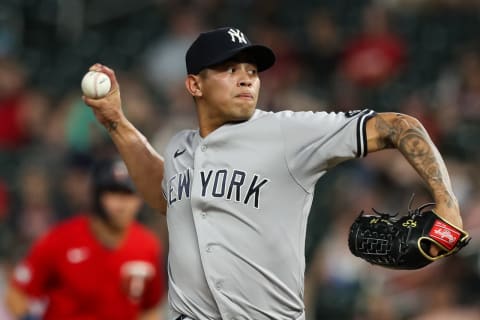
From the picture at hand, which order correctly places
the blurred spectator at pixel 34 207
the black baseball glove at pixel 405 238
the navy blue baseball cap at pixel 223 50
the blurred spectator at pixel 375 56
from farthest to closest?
the blurred spectator at pixel 375 56
the blurred spectator at pixel 34 207
the navy blue baseball cap at pixel 223 50
the black baseball glove at pixel 405 238

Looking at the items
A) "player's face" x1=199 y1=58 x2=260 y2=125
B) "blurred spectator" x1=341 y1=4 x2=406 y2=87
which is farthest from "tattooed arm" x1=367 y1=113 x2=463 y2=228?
"blurred spectator" x1=341 y1=4 x2=406 y2=87

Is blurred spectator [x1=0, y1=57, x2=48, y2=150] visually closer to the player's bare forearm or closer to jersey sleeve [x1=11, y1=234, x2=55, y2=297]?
jersey sleeve [x1=11, y1=234, x2=55, y2=297]

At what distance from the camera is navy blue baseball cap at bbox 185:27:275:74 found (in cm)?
442

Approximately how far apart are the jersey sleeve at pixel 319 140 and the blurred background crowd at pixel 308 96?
3.17 m

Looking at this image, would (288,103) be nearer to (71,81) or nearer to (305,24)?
(305,24)

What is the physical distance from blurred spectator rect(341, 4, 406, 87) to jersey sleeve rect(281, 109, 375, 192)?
6.06m

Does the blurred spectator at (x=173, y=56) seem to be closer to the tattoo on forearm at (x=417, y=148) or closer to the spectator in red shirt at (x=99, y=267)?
the spectator in red shirt at (x=99, y=267)

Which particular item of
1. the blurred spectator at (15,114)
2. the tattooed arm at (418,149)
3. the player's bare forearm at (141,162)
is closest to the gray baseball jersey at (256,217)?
the tattooed arm at (418,149)

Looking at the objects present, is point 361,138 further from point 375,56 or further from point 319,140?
point 375,56

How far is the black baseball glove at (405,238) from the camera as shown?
3936 millimetres

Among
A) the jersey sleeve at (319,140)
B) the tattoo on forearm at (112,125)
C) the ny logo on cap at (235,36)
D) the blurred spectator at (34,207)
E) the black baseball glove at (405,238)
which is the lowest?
the blurred spectator at (34,207)

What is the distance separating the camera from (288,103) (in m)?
10.1

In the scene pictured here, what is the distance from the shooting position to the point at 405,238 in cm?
403

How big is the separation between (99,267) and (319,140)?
269 cm
